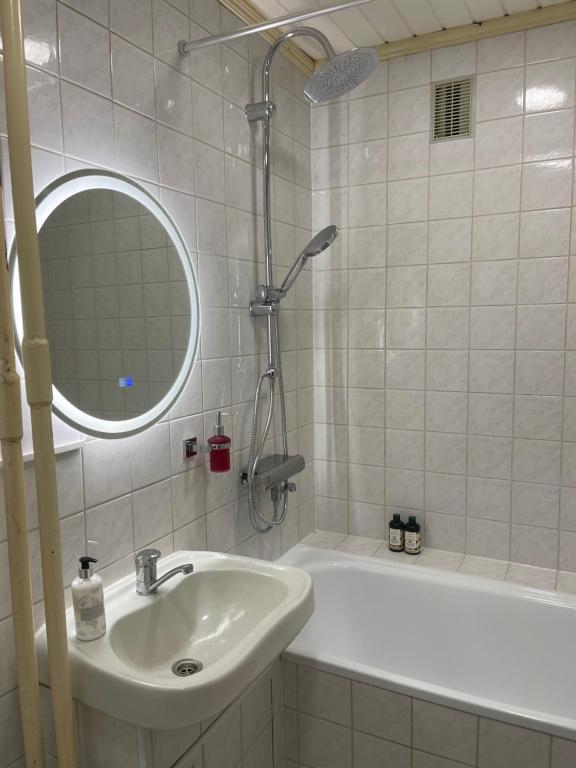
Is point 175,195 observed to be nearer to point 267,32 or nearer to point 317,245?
point 317,245

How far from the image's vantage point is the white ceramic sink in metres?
1.03

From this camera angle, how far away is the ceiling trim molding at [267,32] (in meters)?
1.86

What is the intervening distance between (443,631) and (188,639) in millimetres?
1096

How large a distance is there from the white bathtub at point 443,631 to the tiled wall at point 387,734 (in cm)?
9

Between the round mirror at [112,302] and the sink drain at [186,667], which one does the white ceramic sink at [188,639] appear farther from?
the round mirror at [112,302]

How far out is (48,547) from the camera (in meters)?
1.08

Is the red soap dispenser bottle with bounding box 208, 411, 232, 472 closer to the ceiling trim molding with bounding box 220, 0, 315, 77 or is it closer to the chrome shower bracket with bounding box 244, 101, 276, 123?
the chrome shower bracket with bounding box 244, 101, 276, 123

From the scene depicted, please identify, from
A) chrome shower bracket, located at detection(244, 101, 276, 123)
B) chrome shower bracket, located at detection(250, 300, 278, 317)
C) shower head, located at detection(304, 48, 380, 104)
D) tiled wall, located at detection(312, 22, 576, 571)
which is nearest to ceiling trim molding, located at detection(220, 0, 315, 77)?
tiled wall, located at detection(312, 22, 576, 571)

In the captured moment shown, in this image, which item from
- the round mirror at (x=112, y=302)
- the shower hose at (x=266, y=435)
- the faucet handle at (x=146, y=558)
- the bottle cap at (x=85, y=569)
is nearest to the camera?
the bottle cap at (x=85, y=569)

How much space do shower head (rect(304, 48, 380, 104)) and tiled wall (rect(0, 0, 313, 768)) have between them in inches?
13.4

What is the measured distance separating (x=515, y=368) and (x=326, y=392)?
791mm

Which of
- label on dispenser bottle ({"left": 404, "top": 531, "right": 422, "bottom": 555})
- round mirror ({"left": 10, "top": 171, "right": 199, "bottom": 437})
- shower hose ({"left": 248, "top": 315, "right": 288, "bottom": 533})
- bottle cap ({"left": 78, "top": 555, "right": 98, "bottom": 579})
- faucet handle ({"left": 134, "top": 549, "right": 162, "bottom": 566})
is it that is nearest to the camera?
bottle cap ({"left": 78, "top": 555, "right": 98, "bottom": 579})

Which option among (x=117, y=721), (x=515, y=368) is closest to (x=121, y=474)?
(x=117, y=721)

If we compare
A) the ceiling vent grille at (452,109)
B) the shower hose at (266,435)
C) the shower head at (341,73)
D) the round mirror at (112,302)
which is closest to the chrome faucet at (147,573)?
the round mirror at (112,302)
